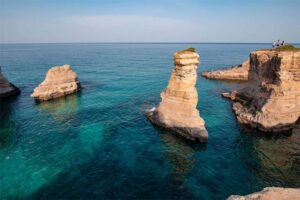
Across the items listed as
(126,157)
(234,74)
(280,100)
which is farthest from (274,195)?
(234,74)

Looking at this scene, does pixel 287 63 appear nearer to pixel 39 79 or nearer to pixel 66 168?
pixel 66 168

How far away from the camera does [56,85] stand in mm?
58375

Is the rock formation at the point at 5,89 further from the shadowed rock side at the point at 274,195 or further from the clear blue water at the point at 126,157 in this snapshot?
the shadowed rock side at the point at 274,195

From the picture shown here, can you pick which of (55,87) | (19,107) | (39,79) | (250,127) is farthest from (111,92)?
(250,127)

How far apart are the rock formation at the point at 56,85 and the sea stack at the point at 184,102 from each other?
30.7 meters

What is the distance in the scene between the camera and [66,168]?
2745 cm

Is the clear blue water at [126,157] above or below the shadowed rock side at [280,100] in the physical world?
below

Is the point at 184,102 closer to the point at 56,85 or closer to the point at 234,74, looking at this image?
the point at 56,85

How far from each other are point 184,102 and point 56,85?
3620cm

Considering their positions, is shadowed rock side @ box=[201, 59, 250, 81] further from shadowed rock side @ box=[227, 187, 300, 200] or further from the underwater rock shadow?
shadowed rock side @ box=[227, 187, 300, 200]

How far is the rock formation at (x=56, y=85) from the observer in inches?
2173

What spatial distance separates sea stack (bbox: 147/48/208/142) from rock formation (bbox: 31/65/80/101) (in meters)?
30.7

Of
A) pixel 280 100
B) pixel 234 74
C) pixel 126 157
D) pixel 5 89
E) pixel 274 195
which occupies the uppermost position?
pixel 234 74

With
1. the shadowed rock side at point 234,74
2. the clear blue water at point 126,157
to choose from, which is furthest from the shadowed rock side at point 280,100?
the shadowed rock side at point 234,74
